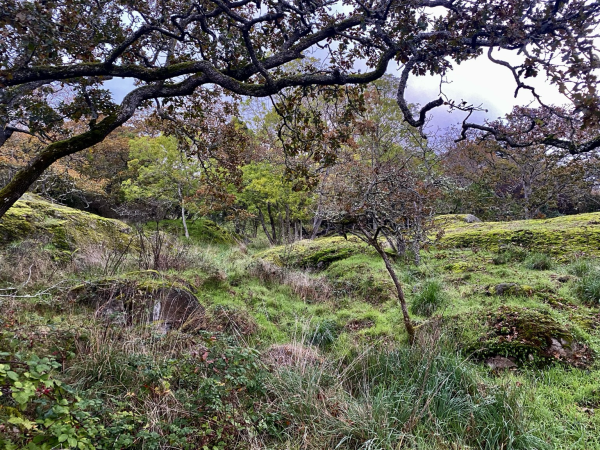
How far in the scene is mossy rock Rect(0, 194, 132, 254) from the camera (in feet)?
22.0

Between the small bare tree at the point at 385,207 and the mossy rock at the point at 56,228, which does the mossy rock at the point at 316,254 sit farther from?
the mossy rock at the point at 56,228

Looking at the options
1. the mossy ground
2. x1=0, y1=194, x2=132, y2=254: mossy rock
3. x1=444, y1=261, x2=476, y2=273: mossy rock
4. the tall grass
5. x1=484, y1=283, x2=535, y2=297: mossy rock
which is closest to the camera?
the tall grass

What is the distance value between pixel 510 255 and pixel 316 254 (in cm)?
532


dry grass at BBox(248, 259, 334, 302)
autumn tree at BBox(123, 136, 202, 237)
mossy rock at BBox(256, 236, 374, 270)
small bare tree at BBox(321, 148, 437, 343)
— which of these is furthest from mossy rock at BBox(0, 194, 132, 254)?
autumn tree at BBox(123, 136, 202, 237)

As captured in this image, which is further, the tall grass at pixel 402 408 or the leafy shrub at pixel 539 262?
the leafy shrub at pixel 539 262

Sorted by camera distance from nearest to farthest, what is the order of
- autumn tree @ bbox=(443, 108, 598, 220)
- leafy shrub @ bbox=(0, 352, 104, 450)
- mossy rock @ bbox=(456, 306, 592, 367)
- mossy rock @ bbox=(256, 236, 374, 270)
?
leafy shrub @ bbox=(0, 352, 104, 450) → mossy rock @ bbox=(456, 306, 592, 367) → mossy rock @ bbox=(256, 236, 374, 270) → autumn tree @ bbox=(443, 108, 598, 220)

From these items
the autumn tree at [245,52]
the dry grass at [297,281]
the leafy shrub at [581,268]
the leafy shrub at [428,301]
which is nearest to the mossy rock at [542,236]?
the leafy shrub at [581,268]

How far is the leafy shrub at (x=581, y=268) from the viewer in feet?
18.8

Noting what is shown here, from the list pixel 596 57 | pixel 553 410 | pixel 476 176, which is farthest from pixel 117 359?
pixel 476 176

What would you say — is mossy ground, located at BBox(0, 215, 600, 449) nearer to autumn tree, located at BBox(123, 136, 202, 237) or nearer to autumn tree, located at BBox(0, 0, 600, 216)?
autumn tree, located at BBox(0, 0, 600, 216)

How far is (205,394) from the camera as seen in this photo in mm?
2695

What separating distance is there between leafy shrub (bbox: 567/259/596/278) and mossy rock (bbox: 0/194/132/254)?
1012 centimetres

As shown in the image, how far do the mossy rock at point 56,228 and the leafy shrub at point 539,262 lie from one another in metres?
9.85

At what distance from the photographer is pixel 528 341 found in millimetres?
3820
